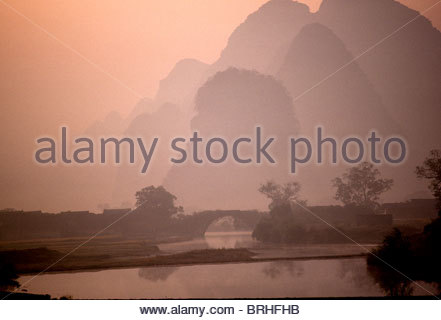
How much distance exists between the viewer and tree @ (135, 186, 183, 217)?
843 centimetres

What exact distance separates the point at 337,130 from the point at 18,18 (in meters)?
5.57

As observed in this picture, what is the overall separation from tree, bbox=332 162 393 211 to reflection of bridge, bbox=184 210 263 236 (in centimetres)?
141

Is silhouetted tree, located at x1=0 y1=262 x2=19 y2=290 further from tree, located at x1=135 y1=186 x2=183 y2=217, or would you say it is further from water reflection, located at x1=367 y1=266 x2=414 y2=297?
water reflection, located at x1=367 y1=266 x2=414 y2=297

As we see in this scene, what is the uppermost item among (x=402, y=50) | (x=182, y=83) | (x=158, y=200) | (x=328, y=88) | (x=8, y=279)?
(x=402, y=50)

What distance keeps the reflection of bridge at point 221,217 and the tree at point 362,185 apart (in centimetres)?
141

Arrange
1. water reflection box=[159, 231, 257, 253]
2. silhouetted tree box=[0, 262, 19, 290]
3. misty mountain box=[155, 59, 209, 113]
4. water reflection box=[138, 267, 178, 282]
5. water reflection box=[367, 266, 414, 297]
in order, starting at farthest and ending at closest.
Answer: misty mountain box=[155, 59, 209, 113], water reflection box=[159, 231, 257, 253], water reflection box=[138, 267, 178, 282], silhouetted tree box=[0, 262, 19, 290], water reflection box=[367, 266, 414, 297]

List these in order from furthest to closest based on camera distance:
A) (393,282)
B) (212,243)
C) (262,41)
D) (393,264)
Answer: (262,41) → (212,243) → (393,264) → (393,282)

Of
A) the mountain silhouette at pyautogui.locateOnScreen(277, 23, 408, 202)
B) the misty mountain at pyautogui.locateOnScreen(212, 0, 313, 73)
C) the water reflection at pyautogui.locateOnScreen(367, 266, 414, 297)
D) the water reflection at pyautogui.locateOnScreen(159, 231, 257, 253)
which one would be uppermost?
the misty mountain at pyautogui.locateOnScreen(212, 0, 313, 73)

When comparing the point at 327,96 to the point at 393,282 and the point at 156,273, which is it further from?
the point at 156,273

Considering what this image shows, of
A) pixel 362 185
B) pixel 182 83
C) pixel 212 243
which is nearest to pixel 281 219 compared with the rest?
pixel 212 243

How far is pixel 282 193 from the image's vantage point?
8.45 meters

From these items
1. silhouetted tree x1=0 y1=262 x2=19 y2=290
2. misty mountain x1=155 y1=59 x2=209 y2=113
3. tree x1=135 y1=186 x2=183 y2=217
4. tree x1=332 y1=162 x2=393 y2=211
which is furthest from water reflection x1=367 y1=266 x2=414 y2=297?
silhouetted tree x1=0 y1=262 x2=19 y2=290

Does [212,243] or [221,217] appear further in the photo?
[221,217]

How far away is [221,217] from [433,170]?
3.57 metres
